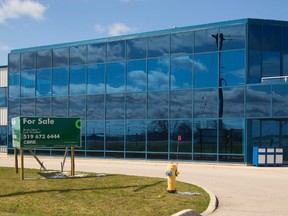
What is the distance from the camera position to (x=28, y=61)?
36.9 meters

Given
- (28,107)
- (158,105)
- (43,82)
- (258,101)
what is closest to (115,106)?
(158,105)

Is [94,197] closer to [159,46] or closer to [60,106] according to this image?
[159,46]

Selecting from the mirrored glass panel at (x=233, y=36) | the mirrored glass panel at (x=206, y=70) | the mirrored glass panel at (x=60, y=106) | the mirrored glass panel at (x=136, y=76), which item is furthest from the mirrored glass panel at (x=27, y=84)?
the mirrored glass panel at (x=233, y=36)

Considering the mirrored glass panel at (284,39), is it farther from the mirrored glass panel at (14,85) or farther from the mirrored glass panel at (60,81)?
Result: the mirrored glass panel at (14,85)

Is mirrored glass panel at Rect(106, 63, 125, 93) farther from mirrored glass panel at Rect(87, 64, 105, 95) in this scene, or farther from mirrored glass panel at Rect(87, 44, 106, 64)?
mirrored glass panel at Rect(87, 44, 106, 64)

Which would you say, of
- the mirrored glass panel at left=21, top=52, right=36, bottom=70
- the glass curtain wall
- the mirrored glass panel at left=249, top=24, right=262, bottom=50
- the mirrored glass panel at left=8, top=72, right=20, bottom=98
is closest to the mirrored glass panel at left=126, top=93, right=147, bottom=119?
the glass curtain wall

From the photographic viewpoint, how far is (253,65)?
2720 centimetres

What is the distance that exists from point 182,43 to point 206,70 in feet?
8.71

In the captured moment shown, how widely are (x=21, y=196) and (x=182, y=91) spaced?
17.4m

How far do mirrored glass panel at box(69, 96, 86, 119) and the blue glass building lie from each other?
76 millimetres

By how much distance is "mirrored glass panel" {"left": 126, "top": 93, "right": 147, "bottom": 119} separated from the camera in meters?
30.6

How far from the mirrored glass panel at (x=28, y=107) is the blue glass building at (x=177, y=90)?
3.12 ft

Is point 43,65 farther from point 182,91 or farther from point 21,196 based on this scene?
point 21,196

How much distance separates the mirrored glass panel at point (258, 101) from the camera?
85.8 ft
